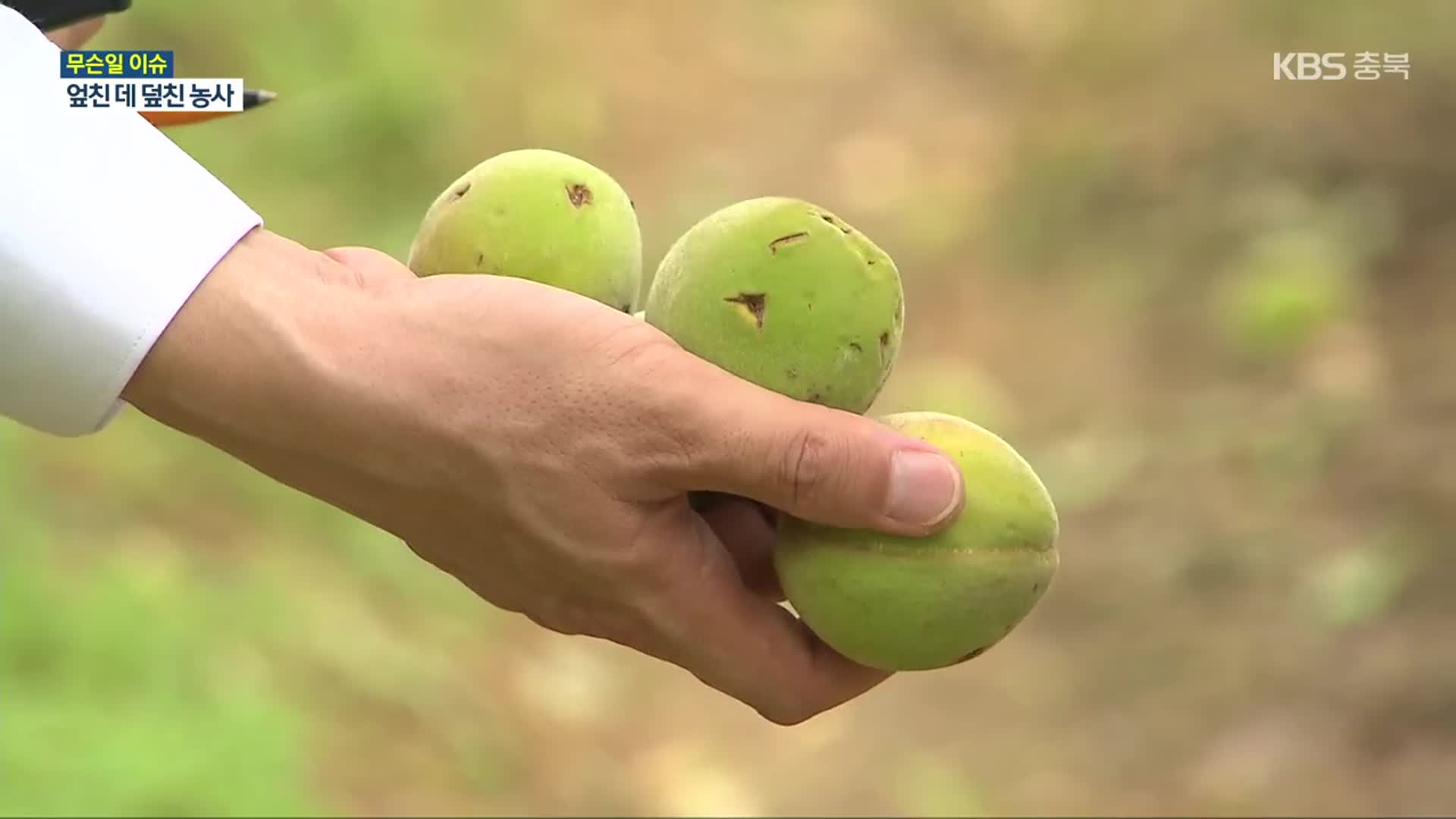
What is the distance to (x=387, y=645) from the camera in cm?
178

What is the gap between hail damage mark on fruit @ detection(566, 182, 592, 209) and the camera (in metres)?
0.80

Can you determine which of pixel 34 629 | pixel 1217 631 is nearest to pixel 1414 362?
pixel 1217 631

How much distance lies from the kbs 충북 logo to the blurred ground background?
2cm

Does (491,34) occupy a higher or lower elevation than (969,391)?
higher

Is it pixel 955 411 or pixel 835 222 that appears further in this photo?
pixel 955 411

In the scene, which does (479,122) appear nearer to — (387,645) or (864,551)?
(387,645)

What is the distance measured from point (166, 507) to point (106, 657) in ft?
0.89

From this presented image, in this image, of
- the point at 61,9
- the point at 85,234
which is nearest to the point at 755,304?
the point at 85,234

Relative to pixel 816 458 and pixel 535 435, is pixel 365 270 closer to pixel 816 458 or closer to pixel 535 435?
pixel 535 435
